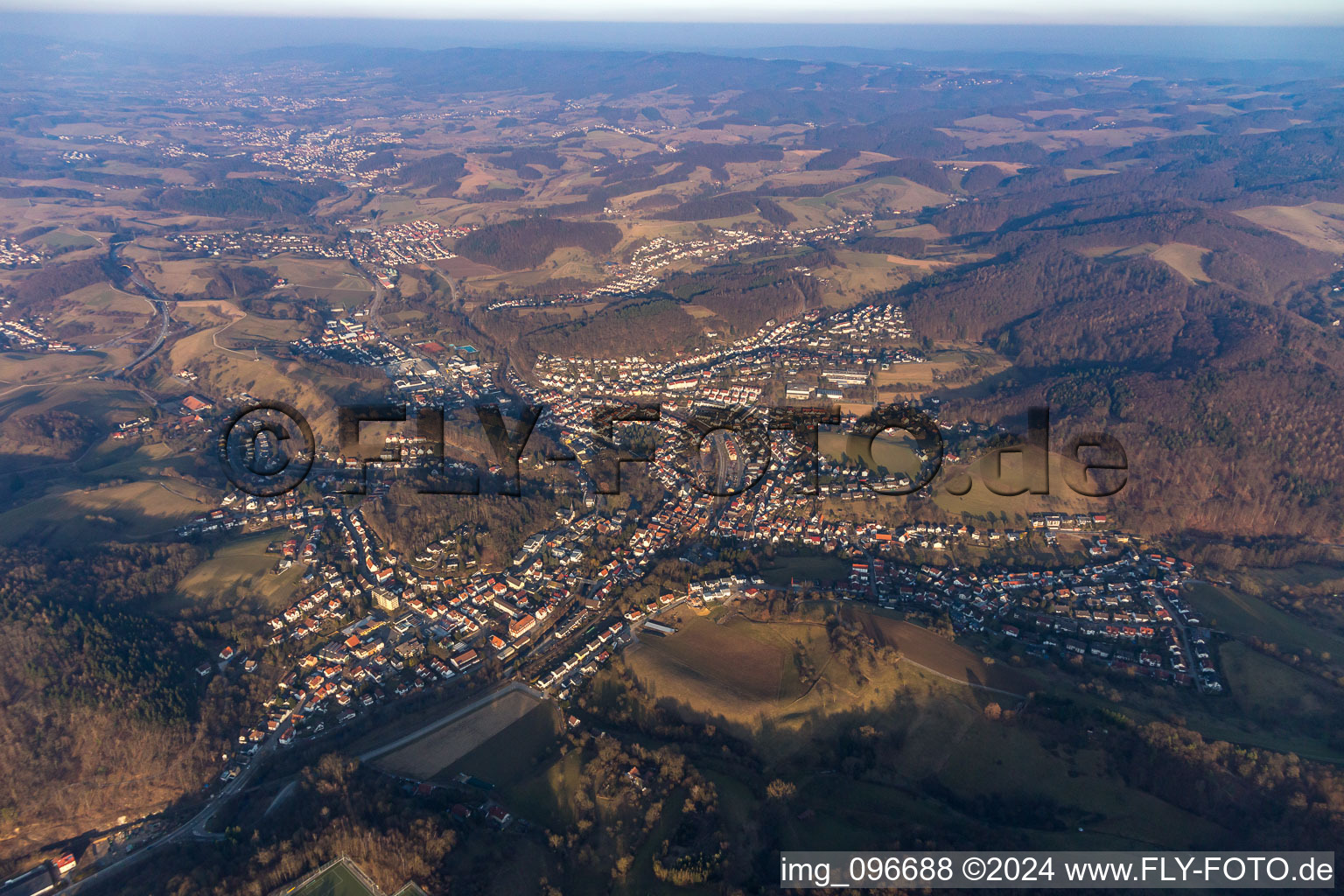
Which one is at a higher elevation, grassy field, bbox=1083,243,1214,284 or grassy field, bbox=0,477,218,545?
grassy field, bbox=1083,243,1214,284

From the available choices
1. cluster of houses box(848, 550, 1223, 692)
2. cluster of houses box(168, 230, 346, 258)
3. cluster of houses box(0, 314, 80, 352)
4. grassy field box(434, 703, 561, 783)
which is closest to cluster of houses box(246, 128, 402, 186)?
cluster of houses box(168, 230, 346, 258)

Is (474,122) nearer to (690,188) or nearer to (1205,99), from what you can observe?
(690,188)

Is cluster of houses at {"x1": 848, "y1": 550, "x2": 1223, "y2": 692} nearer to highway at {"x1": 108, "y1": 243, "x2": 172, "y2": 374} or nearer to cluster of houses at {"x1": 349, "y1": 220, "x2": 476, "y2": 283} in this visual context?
highway at {"x1": 108, "y1": 243, "x2": 172, "y2": 374}

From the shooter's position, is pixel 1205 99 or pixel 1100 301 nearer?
pixel 1100 301

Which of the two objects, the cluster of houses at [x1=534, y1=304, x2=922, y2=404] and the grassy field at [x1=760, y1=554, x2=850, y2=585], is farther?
the cluster of houses at [x1=534, y1=304, x2=922, y2=404]

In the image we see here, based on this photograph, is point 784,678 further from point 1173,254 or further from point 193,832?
point 1173,254

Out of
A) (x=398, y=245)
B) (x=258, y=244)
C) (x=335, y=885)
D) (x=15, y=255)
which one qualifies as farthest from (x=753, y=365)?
(x=15, y=255)

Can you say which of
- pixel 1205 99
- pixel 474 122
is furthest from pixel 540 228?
pixel 1205 99

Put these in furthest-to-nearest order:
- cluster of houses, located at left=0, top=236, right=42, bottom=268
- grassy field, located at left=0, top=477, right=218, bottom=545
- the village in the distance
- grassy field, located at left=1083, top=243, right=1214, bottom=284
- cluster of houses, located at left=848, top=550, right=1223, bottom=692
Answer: cluster of houses, located at left=0, top=236, right=42, bottom=268 → grassy field, located at left=1083, top=243, right=1214, bottom=284 → grassy field, located at left=0, top=477, right=218, bottom=545 → cluster of houses, located at left=848, top=550, right=1223, bottom=692 → the village in the distance
